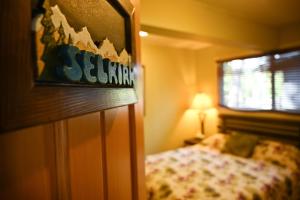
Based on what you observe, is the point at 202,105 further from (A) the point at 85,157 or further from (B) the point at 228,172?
(A) the point at 85,157

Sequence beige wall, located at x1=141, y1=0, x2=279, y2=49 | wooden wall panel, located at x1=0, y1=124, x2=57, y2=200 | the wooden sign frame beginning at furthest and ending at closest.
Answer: beige wall, located at x1=141, y1=0, x2=279, y2=49
wooden wall panel, located at x1=0, y1=124, x2=57, y2=200
the wooden sign frame

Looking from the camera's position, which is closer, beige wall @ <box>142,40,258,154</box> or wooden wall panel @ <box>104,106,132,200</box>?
wooden wall panel @ <box>104,106,132,200</box>

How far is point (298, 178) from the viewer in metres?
2.48

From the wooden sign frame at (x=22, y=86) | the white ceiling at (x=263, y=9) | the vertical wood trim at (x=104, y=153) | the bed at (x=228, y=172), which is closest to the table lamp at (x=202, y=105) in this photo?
the bed at (x=228, y=172)

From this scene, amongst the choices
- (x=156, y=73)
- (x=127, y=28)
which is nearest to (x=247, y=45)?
(x=156, y=73)

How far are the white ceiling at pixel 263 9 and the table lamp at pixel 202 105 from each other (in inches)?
65.0

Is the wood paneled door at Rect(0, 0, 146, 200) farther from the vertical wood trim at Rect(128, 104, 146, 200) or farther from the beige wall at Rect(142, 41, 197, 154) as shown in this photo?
Result: the beige wall at Rect(142, 41, 197, 154)

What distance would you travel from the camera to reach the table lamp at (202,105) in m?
4.01

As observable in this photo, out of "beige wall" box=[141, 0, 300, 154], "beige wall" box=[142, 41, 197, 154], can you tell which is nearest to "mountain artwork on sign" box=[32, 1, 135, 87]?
"beige wall" box=[141, 0, 300, 154]

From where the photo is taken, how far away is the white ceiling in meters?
2.07

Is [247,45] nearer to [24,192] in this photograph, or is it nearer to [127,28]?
[127,28]

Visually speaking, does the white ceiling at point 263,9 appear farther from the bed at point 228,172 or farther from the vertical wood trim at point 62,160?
the vertical wood trim at point 62,160

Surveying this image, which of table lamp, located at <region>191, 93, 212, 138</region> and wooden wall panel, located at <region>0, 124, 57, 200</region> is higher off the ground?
wooden wall panel, located at <region>0, 124, 57, 200</region>

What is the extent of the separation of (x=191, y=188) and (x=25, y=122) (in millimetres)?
2066
